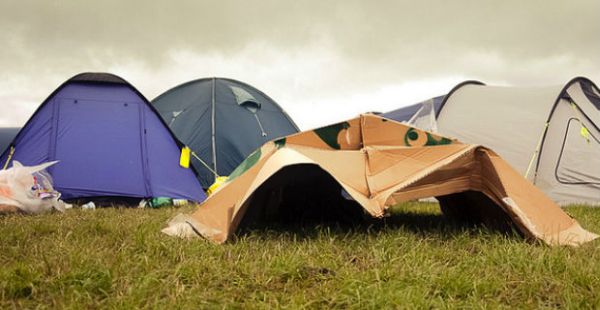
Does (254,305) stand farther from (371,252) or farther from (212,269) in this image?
(371,252)

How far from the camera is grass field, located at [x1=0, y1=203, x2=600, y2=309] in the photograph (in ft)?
6.63

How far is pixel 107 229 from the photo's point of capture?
11.6 ft

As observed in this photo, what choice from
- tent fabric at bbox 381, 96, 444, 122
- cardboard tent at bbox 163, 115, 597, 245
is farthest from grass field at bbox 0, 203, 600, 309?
tent fabric at bbox 381, 96, 444, 122

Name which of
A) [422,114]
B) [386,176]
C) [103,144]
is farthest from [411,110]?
[386,176]

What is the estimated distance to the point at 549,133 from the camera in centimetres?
660

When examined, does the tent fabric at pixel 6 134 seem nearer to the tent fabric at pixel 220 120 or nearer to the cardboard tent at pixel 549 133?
the tent fabric at pixel 220 120

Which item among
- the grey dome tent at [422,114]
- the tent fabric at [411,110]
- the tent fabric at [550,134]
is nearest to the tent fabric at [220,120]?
the tent fabric at [411,110]

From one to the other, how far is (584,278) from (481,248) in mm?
672

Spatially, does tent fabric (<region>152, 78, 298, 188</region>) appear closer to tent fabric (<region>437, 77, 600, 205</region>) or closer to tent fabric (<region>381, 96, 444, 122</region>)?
tent fabric (<region>381, 96, 444, 122</region>)

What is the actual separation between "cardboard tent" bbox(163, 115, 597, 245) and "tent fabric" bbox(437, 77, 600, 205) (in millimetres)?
3576

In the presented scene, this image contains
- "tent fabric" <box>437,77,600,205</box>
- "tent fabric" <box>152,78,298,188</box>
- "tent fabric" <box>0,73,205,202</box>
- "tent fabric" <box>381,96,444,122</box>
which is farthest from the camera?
"tent fabric" <box>381,96,444,122</box>

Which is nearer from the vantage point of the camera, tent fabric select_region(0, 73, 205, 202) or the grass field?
the grass field

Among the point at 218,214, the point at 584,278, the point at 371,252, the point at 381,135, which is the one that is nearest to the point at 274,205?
the point at 218,214

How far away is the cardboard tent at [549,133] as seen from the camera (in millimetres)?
6402
